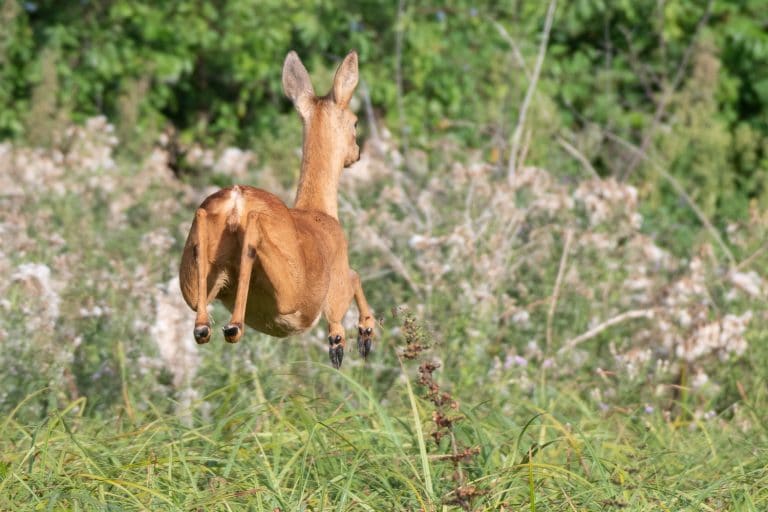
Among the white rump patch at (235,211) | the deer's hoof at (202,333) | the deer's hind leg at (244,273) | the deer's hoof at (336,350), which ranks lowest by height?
the deer's hoof at (336,350)

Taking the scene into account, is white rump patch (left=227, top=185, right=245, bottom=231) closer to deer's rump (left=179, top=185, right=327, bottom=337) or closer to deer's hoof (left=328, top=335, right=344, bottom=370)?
deer's rump (left=179, top=185, right=327, bottom=337)

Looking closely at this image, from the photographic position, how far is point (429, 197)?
7.46m

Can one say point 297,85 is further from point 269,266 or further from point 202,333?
point 202,333

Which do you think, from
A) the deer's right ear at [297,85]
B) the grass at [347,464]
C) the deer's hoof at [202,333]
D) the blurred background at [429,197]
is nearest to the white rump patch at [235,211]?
the deer's hoof at [202,333]

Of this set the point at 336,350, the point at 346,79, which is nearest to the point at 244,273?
the point at 336,350

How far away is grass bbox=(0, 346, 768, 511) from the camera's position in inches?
163

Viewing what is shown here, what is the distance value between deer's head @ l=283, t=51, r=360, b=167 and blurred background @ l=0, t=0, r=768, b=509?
51 centimetres

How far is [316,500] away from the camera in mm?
4172

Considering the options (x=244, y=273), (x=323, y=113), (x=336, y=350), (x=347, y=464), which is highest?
(x=323, y=113)

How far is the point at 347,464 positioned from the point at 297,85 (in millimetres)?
1684

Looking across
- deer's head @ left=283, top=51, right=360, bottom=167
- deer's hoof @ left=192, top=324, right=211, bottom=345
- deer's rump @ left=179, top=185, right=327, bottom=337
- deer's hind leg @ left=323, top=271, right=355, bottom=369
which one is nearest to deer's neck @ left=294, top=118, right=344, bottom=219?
deer's head @ left=283, top=51, right=360, bottom=167

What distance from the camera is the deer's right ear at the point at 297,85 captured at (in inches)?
133

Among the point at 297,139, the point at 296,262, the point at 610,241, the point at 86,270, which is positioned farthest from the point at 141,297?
the point at 297,139

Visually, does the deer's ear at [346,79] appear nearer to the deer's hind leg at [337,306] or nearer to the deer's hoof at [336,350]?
the deer's hind leg at [337,306]
